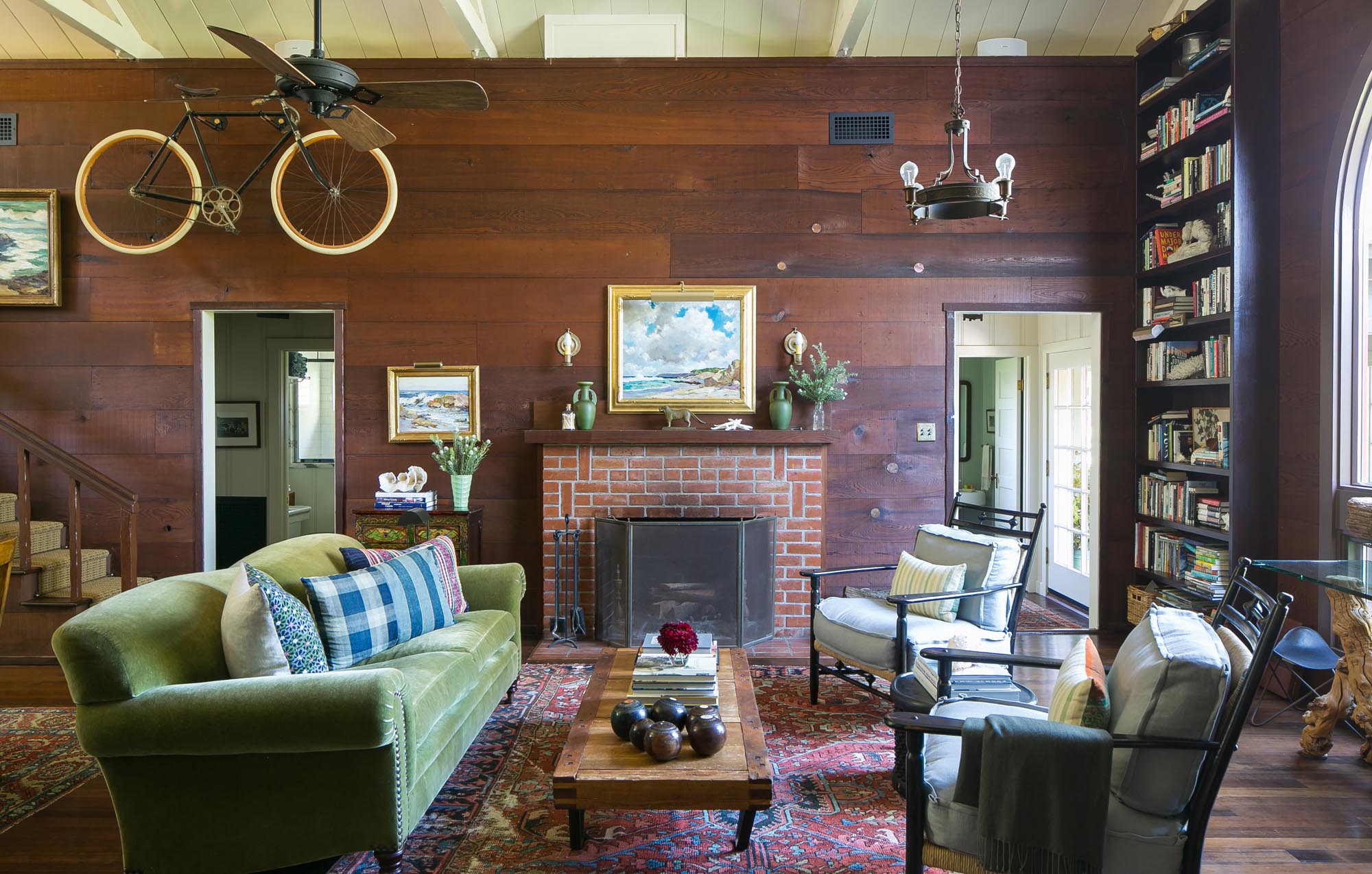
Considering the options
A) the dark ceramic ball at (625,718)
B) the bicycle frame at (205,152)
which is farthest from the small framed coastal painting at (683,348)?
the dark ceramic ball at (625,718)

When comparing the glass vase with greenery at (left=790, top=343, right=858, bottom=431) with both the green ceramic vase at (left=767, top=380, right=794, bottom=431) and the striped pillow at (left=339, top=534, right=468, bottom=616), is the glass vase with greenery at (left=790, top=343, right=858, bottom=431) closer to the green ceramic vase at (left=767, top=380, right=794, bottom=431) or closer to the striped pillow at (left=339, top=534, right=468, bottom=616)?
the green ceramic vase at (left=767, top=380, right=794, bottom=431)

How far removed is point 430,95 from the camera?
3035 mm

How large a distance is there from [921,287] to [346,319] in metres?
3.46

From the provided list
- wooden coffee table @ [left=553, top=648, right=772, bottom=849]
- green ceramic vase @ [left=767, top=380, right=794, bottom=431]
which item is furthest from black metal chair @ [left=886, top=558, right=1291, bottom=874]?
green ceramic vase @ [left=767, top=380, right=794, bottom=431]

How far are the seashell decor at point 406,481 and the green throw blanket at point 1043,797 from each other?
3735mm

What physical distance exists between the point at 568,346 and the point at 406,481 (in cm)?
123

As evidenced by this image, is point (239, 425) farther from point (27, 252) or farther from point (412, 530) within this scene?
point (412, 530)

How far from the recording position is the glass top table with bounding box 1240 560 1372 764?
2936 millimetres

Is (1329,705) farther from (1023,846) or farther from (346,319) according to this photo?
(346,319)

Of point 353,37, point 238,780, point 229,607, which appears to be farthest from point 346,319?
point 238,780

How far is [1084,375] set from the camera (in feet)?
18.1

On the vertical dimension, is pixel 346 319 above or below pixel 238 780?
above

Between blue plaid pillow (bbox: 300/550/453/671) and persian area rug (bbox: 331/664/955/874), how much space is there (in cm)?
56

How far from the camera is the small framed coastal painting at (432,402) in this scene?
5059mm
